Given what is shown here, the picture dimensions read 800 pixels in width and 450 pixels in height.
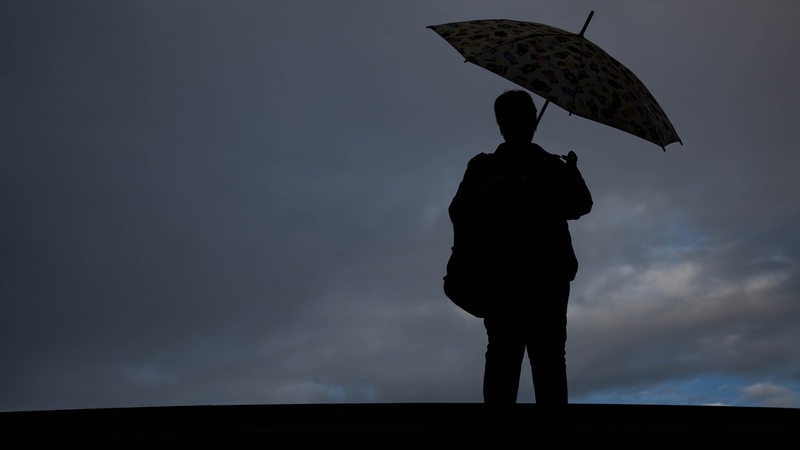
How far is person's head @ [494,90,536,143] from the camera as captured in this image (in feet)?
12.3

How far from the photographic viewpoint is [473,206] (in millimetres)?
3707

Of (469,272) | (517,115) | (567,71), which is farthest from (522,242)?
(567,71)

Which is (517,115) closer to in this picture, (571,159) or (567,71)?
(571,159)

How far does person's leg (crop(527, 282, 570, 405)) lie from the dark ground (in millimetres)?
101

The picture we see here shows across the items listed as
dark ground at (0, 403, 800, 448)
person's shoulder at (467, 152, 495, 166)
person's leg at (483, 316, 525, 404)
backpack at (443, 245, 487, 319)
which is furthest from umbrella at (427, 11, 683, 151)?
dark ground at (0, 403, 800, 448)

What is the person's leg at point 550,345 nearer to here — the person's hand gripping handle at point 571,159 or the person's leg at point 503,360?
the person's leg at point 503,360

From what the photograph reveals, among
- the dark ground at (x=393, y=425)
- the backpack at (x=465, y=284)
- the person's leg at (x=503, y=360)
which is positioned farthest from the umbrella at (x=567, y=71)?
the dark ground at (x=393, y=425)

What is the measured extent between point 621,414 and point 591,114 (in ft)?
10.8

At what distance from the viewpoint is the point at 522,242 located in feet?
11.9

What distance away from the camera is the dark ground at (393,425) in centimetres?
493

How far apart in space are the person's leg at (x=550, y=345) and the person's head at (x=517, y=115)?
2.36 feet

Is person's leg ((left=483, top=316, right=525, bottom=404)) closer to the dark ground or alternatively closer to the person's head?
the dark ground

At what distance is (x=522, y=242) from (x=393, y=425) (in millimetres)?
2663

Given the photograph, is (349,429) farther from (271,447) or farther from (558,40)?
(558,40)
